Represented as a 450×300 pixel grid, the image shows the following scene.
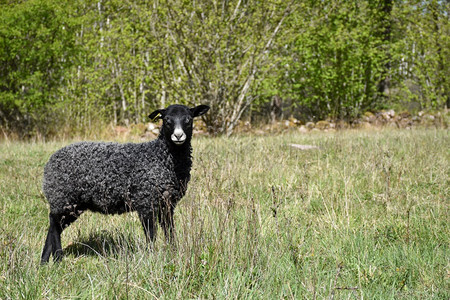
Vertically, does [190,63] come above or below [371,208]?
above

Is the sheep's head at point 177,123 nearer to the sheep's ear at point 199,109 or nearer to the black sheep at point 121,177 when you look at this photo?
the black sheep at point 121,177

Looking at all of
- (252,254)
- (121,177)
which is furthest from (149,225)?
(252,254)

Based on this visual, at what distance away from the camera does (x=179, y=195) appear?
3834mm

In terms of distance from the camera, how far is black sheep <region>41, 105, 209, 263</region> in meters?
3.72

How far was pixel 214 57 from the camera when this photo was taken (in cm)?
1109

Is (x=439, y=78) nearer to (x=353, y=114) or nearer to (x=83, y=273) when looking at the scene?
(x=353, y=114)

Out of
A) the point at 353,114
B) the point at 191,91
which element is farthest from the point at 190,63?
the point at 353,114

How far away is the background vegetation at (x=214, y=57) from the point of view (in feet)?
35.5

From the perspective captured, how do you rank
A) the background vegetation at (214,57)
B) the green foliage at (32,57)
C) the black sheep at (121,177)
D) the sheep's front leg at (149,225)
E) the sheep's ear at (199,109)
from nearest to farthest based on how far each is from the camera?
the sheep's front leg at (149,225) < the black sheep at (121,177) < the sheep's ear at (199,109) < the background vegetation at (214,57) < the green foliage at (32,57)

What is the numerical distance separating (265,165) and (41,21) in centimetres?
933

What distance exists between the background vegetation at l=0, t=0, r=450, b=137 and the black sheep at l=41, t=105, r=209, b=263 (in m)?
6.79

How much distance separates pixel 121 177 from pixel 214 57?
7788mm

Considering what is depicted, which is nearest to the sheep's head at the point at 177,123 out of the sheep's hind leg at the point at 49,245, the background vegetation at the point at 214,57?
the sheep's hind leg at the point at 49,245

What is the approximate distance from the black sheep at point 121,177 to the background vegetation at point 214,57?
22.3 feet
